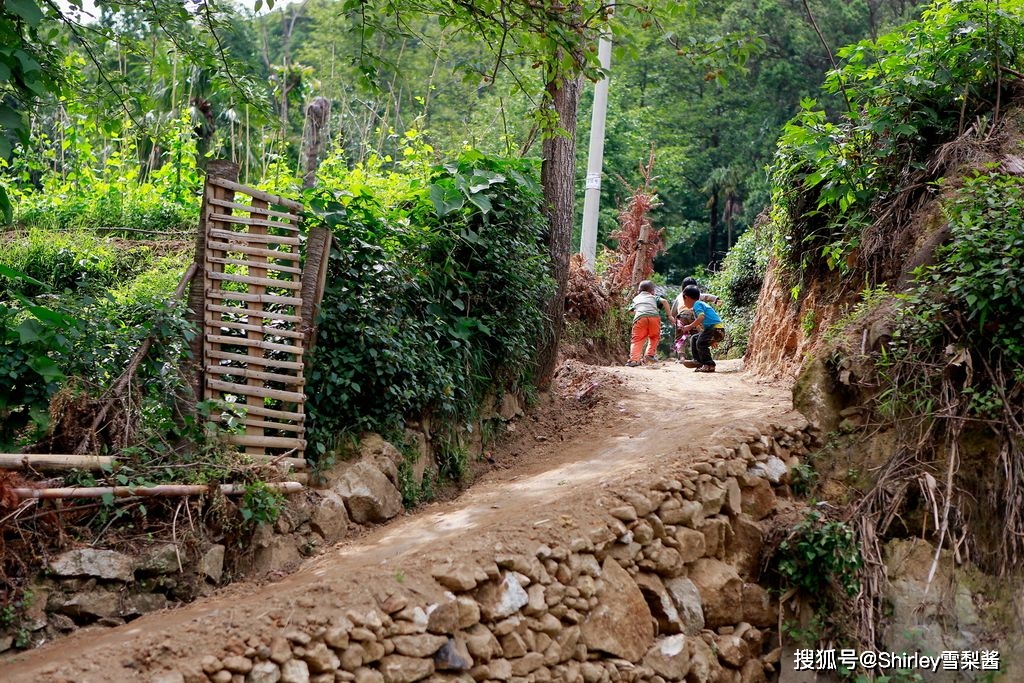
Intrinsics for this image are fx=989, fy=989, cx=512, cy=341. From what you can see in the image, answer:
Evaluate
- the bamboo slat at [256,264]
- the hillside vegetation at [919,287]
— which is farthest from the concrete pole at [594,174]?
the bamboo slat at [256,264]

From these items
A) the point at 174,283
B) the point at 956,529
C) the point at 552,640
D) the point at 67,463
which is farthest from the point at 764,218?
the point at 67,463

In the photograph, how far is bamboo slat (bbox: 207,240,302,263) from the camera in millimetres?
6176

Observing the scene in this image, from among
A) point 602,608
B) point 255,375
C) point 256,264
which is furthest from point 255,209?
point 602,608

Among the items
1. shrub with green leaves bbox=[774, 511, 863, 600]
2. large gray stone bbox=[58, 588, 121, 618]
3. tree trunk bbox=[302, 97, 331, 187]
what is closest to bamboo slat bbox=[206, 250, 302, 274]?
large gray stone bbox=[58, 588, 121, 618]

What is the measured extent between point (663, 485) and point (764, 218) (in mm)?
6592

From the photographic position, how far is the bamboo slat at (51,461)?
5.07 meters

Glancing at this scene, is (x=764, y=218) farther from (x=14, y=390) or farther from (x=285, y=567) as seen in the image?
(x=14, y=390)

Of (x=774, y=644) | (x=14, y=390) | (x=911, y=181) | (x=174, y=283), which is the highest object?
(x=911, y=181)

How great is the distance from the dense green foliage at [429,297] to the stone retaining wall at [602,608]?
1636mm

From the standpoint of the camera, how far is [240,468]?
226 inches

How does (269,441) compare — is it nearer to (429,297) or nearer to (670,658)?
(429,297)

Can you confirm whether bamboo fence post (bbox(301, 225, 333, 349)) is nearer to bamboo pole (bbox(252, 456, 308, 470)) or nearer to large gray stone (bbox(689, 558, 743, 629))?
bamboo pole (bbox(252, 456, 308, 470))

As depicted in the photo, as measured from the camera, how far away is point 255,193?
6363 mm

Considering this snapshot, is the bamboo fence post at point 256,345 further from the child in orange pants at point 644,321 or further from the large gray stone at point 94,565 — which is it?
the child in orange pants at point 644,321
